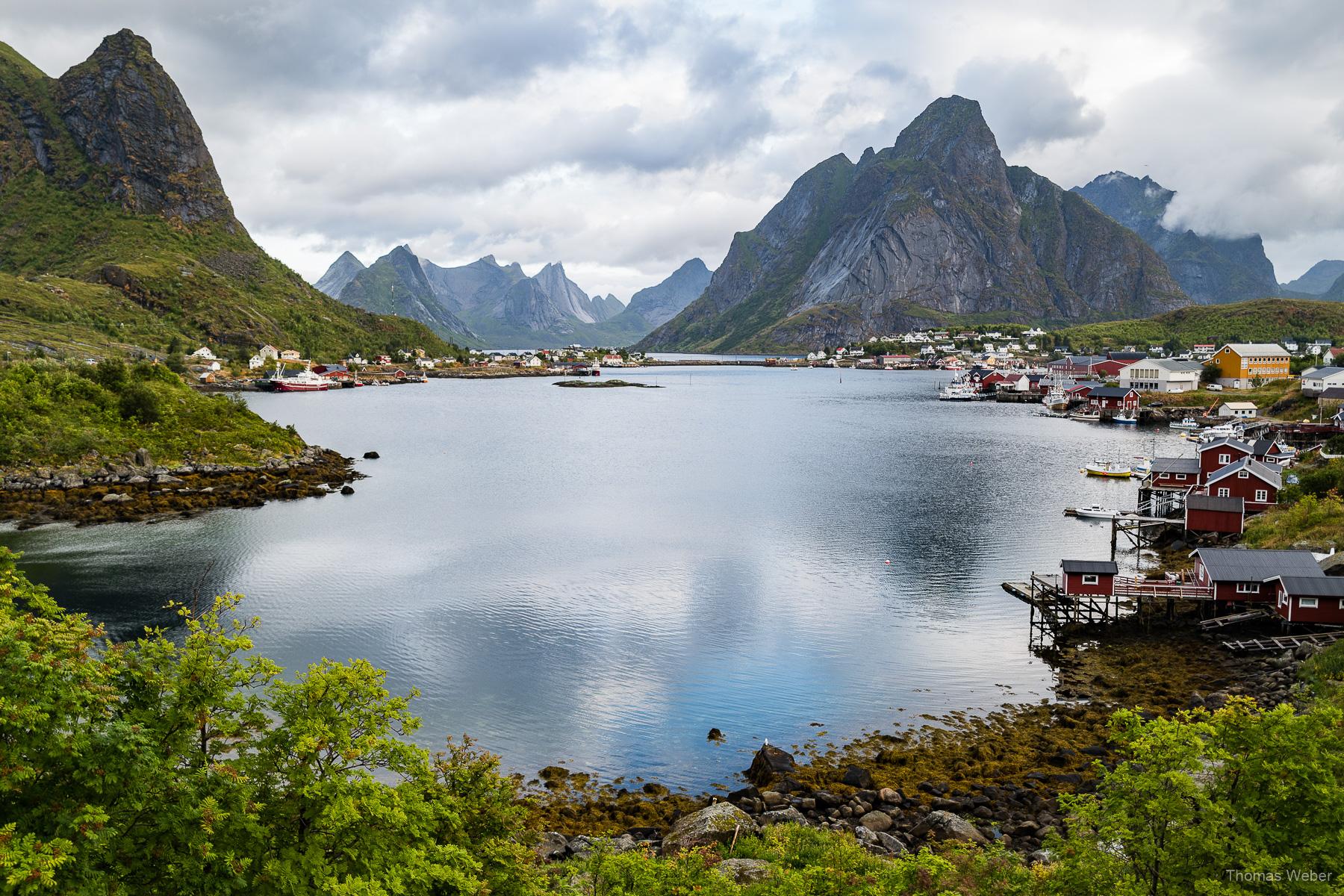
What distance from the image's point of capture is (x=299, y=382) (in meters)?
156

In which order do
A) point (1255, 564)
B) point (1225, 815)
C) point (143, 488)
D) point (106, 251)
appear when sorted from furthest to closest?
point (106, 251)
point (143, 488)
point (1255, 564)
point (1225, 815)

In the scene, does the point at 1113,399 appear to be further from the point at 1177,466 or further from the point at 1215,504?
the point at 1215,504

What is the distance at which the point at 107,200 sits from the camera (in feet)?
636

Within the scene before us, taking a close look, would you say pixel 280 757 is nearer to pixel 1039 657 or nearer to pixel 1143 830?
pixel 1143 830

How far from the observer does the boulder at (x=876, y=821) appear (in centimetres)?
1864

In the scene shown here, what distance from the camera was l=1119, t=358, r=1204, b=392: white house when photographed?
13012cm

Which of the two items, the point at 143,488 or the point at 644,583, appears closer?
the point at 644,583

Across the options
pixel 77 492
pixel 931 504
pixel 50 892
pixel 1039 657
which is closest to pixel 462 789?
pixel 50 892

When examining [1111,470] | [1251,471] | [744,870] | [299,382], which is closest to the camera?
[744,870]

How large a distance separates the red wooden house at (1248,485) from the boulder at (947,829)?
3724cm

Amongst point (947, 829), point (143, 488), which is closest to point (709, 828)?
point (947, 829)

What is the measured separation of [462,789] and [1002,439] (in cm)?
9081

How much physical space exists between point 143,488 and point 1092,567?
58.4m

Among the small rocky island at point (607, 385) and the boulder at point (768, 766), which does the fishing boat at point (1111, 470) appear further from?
the small rocky island at point (607, 385)
